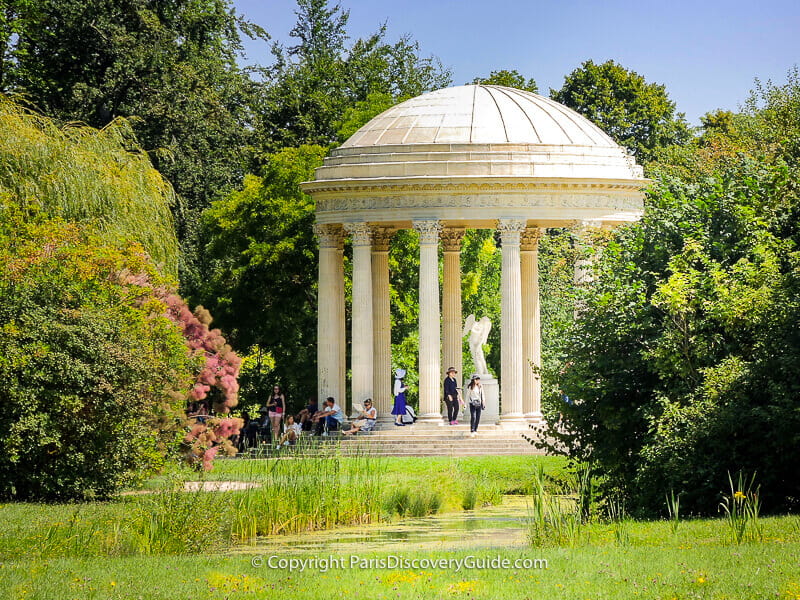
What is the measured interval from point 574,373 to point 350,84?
67853mm

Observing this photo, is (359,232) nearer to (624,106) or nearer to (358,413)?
(358,413)

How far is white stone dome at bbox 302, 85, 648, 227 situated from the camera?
235ft

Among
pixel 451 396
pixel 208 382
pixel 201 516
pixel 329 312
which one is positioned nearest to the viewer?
pixel 201 516

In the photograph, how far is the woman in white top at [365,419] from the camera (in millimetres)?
72562

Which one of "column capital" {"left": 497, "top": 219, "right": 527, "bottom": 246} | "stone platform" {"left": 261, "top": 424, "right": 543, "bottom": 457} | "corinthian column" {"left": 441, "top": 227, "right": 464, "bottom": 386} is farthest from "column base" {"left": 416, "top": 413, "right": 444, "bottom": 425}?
"column capital" {"left": 497, "top": 219, "right": 527, "bottom": 246}

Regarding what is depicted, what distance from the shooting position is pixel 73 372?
145 ft

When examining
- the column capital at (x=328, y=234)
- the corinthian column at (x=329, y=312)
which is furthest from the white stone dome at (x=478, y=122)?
the corinthian column at (x=329, y=312)

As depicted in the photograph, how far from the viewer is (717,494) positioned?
38250 millimetres


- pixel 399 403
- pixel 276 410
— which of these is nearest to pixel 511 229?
pixel 399 403

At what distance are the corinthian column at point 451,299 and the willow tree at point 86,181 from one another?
63.7ft

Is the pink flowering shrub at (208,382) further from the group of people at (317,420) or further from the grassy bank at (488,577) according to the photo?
the grassy bank at (488,577)

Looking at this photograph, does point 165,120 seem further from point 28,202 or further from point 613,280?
point 613,280

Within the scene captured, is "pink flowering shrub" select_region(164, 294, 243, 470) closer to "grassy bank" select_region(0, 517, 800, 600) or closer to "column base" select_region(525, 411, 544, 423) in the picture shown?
"column base" select_region(525, 411, 544, 423)

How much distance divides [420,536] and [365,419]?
109ft
